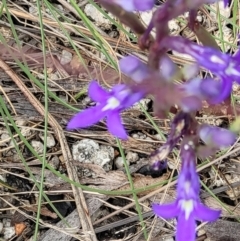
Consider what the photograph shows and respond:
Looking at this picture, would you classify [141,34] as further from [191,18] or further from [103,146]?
[103,146]

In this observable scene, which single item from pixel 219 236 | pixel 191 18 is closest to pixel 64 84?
pixel 219 236

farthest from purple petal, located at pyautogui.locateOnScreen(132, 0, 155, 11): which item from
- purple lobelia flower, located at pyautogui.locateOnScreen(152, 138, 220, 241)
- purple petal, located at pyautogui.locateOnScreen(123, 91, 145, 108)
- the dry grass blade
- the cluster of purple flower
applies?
the dry grass blade

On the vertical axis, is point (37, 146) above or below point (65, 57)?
below

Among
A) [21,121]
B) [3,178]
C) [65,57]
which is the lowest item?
[3,178]

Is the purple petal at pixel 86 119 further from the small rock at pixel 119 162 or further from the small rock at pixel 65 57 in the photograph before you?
the small rock at pixel 65 57

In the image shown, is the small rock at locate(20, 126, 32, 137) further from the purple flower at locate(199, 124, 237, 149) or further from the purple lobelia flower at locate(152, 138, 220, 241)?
the purple flower at locate(199, 124, 237, 149)

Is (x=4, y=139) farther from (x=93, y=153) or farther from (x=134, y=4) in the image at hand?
(x=134, y=4)

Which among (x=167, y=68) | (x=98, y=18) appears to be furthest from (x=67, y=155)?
(x=167, y=68)
